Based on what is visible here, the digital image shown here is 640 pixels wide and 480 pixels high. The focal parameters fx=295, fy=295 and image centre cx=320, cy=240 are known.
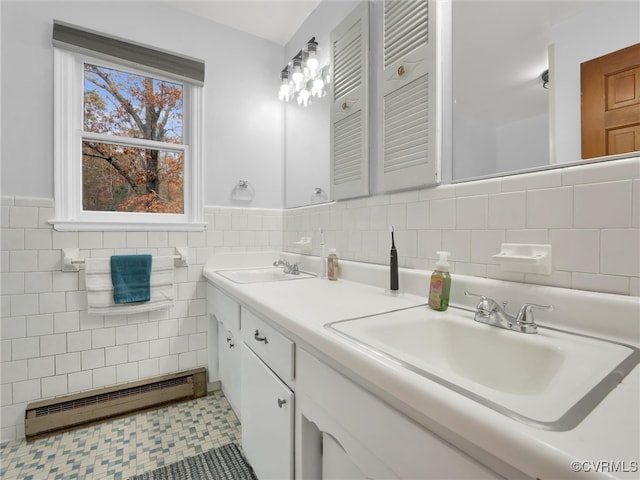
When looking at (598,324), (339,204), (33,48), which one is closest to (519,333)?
(598,324)

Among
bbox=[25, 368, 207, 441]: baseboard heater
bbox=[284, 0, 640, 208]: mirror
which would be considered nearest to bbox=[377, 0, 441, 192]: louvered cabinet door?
bbox=[284, 0, 640, 208]: mirror

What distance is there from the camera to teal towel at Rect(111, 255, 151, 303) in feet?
5.59

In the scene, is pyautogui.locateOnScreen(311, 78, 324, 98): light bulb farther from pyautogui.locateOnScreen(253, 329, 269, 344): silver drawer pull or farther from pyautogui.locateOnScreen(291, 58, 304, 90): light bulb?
pyautogui.locateOnScreen(253, 329, 269, 344): silver drawer pull

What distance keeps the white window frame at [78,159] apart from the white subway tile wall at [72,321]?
6 cm

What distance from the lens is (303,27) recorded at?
81.1 inches

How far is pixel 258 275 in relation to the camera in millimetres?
1941

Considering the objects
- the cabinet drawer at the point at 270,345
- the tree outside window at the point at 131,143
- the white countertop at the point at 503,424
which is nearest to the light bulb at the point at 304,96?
the tree outside window at the point at 131,143

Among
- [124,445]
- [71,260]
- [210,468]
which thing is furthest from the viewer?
[71,260]

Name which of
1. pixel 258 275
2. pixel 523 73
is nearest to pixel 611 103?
pixel 523 73

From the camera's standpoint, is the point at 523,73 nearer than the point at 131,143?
Yes

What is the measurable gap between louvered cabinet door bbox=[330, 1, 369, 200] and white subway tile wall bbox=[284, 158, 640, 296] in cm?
26

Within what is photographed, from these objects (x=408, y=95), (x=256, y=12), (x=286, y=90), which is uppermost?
(x=256, y=12)

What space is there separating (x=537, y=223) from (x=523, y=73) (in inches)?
18.5

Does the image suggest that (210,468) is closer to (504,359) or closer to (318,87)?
(504,359)
